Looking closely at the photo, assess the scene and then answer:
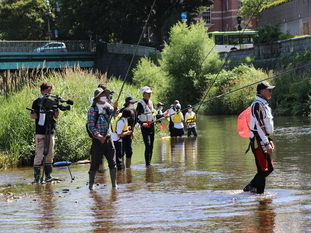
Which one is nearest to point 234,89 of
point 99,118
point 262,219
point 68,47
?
point 68,47

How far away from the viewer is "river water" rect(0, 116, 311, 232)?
24.0 feet

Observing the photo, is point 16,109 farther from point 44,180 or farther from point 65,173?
point 44,180

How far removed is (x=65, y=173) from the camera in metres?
13.2

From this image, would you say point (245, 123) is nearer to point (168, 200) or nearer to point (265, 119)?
point (265, 119)

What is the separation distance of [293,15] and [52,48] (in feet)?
70.9

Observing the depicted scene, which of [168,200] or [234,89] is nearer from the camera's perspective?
[168,200]

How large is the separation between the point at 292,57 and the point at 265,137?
32.4 m

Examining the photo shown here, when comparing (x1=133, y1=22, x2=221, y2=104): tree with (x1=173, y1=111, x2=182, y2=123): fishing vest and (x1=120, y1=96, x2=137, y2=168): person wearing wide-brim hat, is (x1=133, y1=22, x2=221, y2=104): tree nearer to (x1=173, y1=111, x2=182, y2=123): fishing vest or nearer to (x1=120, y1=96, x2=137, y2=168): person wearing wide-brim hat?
(x1=173, y1=111, x2=182, y2=123): fishing vest

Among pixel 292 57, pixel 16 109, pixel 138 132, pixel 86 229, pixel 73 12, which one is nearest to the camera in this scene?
pixel 86 229

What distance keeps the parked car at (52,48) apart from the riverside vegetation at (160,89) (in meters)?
10.5

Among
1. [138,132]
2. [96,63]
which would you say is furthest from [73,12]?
[138,132]

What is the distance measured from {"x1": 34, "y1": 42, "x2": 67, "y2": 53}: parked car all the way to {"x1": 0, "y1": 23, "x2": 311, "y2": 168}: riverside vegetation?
1053cm

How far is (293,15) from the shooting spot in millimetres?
55094

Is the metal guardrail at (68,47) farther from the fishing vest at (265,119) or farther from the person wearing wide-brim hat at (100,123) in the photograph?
the fishing vest at (265,119)
